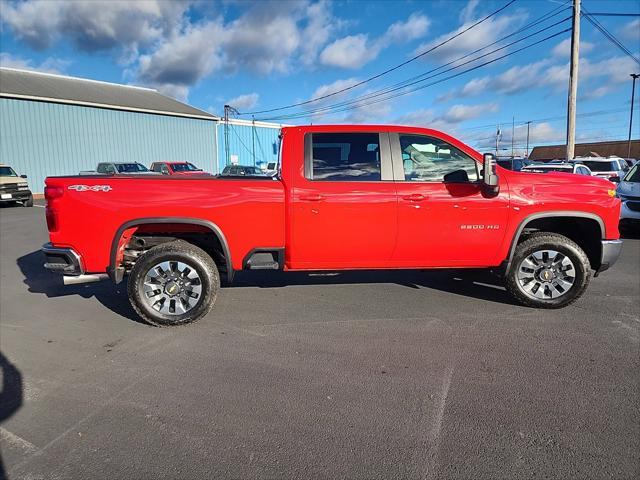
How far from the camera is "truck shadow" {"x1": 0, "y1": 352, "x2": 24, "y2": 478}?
9.75 ft

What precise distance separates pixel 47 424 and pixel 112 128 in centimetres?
2868

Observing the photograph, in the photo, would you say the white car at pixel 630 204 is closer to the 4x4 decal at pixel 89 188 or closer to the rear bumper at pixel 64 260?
the 4x4 decal at pixel 89 188

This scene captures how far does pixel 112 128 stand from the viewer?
2762 centimetres

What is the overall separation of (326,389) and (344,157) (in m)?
2.49

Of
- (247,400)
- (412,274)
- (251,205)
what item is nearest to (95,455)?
(247,400)

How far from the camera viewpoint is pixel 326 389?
10.5ft

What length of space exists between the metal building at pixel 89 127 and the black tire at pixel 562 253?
89.1 feet

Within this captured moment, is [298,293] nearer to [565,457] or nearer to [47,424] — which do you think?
[47,424]

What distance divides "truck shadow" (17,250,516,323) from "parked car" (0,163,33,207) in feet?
45.6

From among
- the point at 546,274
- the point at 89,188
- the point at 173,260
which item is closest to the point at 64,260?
the point at 89,188

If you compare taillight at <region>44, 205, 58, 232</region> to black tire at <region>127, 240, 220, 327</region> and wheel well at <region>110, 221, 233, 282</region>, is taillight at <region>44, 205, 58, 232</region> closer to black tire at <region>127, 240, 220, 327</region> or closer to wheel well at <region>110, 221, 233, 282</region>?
wheel well at <region>110, 221, 233, 282</region>

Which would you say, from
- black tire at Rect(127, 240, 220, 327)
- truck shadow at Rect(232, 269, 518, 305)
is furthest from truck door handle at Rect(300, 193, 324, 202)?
truck shadow at Rect(232, 269, 518, 305)

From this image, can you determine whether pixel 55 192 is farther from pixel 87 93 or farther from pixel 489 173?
pixel 87 93

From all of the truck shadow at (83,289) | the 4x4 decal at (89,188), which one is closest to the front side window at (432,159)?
the 4x4 decal at (89,188)
